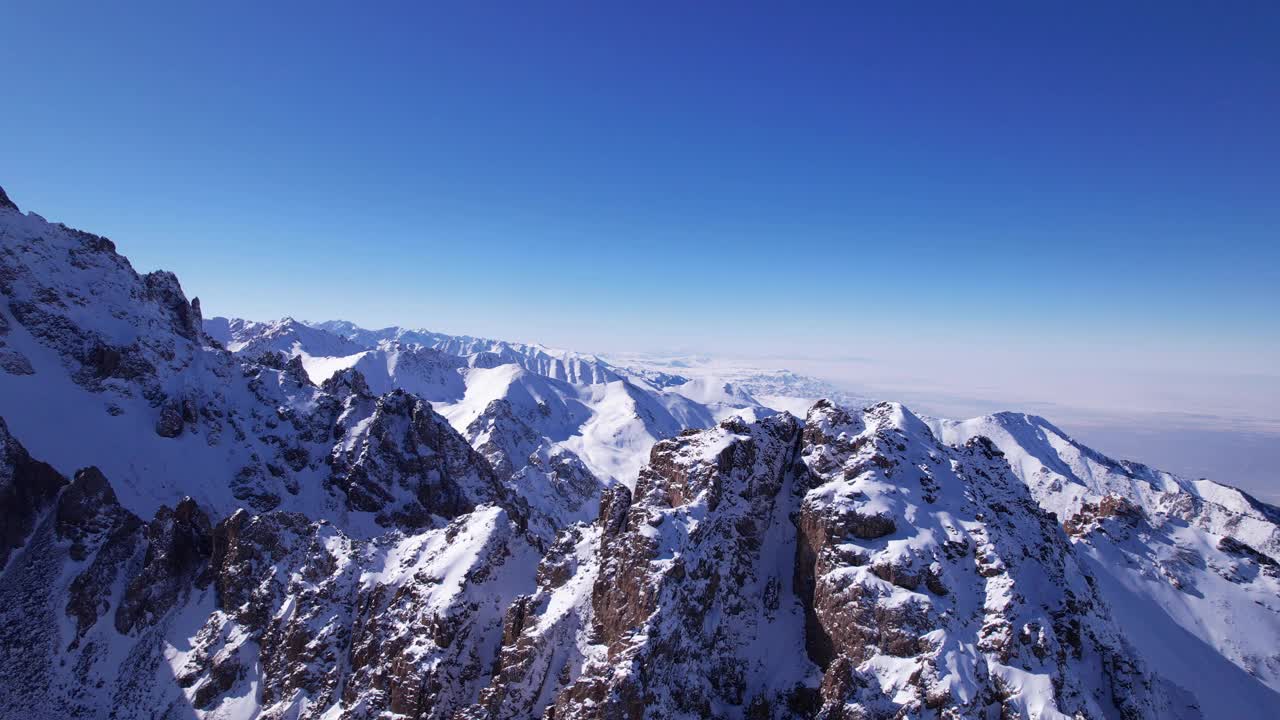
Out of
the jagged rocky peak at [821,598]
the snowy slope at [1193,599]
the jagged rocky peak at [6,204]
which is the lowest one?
the snowy slope at [1193,599]

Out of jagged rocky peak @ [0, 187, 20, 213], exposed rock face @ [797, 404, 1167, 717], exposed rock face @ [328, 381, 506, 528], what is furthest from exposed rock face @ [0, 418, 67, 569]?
exposed rock face @ [797, 404, 1167, 717]

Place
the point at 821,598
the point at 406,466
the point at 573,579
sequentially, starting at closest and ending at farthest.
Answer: the point at 821,598 < the point at 573,579 < the point at 406,466

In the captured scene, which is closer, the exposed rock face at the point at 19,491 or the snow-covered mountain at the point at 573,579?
the snow-covered mountain at the point at 573,579

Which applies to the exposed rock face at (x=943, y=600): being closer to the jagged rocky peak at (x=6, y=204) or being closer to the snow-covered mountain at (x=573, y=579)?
the snow-covered mountain at (x=573, y=579)

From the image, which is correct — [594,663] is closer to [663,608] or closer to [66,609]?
[663,608]

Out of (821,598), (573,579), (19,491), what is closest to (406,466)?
(19,491)

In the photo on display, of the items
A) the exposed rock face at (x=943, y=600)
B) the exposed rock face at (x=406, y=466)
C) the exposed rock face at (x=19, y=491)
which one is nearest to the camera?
the exposed rock face at (x=943, y=600)

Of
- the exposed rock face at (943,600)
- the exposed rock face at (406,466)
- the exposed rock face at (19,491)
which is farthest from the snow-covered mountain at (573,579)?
the exposed rock face at (406,466)

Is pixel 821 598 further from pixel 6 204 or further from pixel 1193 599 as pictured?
pixel 6 204

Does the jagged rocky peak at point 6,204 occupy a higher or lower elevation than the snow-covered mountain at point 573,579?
higher

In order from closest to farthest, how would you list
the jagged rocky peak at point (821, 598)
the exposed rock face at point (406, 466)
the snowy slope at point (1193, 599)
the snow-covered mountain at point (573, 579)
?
1. the jagged rocky peak at point (821, 598)
2. the snow-covered mountain at point (573, 579)
3. the snowy slope at point (1193, 599)
4. the exposed rock face at point (406, 466)
